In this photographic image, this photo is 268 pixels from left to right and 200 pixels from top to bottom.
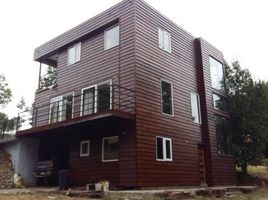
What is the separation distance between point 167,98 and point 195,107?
2846 millimetres

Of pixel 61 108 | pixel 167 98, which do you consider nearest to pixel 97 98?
pixel 61 108

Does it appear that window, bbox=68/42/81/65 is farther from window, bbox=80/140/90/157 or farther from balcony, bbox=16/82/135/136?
window, bbox=80/140/90/157

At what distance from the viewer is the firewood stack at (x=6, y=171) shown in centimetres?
1467

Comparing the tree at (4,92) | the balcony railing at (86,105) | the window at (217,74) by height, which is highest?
the tree at (4,92)

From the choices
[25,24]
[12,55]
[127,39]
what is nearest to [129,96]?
[127,39]

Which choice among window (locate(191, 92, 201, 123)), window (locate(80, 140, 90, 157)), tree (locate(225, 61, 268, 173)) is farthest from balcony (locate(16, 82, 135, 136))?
tree (locate(225, 61, 268, 173))

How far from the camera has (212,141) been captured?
16.8 m

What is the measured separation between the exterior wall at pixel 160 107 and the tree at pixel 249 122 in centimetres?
493

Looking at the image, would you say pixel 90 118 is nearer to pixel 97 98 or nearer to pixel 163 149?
pixel 97 98

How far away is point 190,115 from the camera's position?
1612 cm

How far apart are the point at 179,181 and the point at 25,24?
12.5 m

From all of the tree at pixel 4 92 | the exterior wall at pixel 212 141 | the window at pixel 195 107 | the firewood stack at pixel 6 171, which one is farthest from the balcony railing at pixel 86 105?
the tree at pixel 4 92

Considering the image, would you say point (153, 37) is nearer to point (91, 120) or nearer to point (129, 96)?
point (129, 96)

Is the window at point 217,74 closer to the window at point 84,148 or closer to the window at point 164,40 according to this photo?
the window at point 164,40
